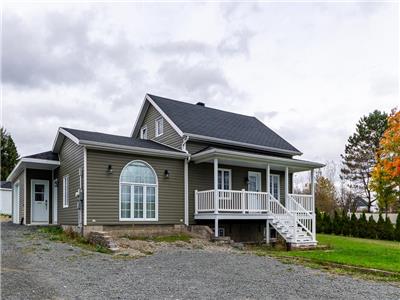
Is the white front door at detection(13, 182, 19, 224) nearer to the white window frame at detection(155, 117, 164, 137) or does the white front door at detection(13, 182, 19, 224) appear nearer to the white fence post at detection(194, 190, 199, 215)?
the white window frame at detection(155, 117, 164, 137)

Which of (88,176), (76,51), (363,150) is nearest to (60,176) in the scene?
(88,176)

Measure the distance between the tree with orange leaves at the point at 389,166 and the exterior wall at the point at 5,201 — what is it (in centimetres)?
2641

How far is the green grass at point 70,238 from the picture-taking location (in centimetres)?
1189

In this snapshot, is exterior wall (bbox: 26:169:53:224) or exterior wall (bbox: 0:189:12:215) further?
exterior wall (bbox: 0:189:12:215)

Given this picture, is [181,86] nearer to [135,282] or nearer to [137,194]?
[137,194]

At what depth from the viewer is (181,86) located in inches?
997

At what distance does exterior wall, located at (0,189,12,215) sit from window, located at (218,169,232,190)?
20.1 meters

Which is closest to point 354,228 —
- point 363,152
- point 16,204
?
point 16,204

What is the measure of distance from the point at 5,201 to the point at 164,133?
740 inches

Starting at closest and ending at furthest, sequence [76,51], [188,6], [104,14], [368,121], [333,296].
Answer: [333,296]
[104,14]
[188,6]
[76,51]
[368,121]

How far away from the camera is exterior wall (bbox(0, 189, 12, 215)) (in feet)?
99.2

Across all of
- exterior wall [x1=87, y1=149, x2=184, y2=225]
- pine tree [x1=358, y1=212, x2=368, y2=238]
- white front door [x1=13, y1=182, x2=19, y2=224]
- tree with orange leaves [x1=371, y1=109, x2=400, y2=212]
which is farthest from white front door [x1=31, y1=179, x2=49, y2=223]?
tree with orange leaves [x1=371, y1=109, x2=400, y2=212]

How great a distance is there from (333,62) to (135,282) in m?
13.7

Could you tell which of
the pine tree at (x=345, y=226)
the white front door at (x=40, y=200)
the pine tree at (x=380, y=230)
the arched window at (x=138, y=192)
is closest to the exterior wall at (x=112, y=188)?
the arched window at (x=138, y=192)
